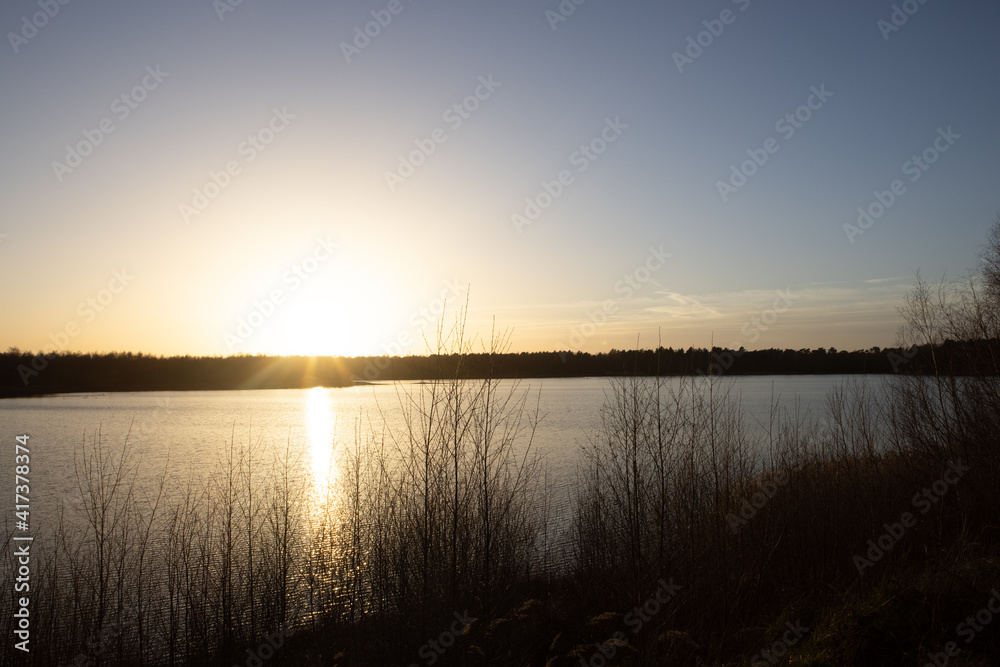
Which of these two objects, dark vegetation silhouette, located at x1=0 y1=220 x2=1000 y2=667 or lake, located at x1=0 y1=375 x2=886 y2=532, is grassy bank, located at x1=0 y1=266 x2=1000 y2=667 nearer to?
dark vegetation silhouette, located at x1=0 y1=220 x2=1000 y2=667

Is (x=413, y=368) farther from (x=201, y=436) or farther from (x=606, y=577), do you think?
(x=201, y=436)

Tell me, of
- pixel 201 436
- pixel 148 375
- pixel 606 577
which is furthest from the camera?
pixel 148 375

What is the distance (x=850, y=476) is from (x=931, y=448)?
2620mm

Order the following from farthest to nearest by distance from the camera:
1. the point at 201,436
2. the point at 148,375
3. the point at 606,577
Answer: the point at 148,375
the point at 201,436
the point at 606,577

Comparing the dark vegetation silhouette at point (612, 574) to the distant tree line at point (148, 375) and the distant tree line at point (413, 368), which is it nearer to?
the distant tree line at point (413, 368)

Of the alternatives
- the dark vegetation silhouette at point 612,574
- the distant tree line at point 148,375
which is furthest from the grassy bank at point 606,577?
the distant tree line at point 148,375

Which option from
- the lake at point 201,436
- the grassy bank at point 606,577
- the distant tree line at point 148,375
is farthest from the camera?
the distant tree line at point 148,375

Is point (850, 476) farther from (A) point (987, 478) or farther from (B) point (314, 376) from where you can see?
(B) point (314, 376)

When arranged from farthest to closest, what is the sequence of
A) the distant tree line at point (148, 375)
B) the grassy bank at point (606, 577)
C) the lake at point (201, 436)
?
the distant tree line at point (148, 375)
the lake at point (201, 436)
the grassy bank at point (606, 577)

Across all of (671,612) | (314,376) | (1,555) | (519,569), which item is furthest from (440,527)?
(314,376)

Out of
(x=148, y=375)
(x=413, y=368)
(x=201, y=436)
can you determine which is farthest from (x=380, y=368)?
(x=148, y=375)

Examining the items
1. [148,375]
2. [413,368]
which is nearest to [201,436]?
[413,368]

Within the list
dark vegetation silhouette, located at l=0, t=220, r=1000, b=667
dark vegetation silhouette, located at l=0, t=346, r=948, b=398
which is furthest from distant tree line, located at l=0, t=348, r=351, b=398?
dark vegetation silhouette, located at l=0, t=220, r=1000, b=667

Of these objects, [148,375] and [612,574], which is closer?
[612,574]
